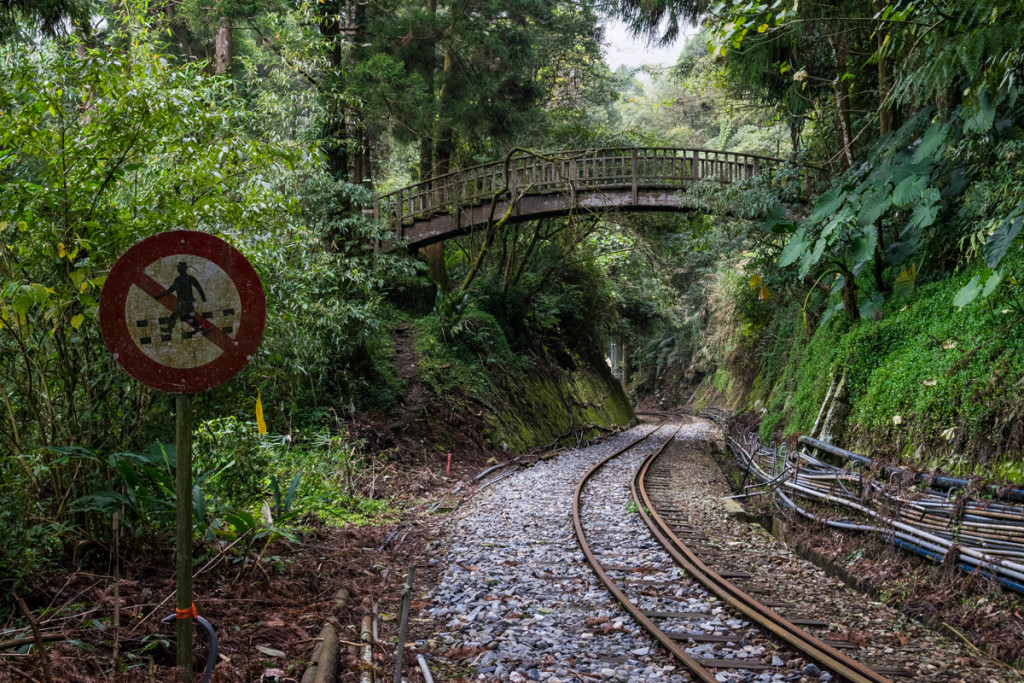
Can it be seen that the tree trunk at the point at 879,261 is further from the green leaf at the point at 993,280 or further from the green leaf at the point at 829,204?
the green leaf at the point at 993,280

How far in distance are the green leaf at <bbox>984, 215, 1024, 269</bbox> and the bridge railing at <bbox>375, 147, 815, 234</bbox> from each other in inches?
267

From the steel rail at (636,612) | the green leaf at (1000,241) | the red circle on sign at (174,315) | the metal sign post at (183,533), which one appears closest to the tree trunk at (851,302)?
the green leaf at (1000,241)

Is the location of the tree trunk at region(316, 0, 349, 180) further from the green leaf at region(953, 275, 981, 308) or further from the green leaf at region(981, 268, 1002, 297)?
the green leaf at region(981, 268, 1002, 297)

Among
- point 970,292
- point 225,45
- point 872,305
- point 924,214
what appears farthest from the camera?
point 225,45

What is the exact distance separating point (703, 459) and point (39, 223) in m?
14.2

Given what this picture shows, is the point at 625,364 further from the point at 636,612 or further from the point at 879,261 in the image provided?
the point at 636,612

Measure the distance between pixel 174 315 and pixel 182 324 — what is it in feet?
0.15

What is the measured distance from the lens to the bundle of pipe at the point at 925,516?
4.61 meters

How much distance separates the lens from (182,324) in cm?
254

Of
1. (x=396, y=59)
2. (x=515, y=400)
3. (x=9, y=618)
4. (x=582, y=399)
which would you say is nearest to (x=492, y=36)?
(x=396, y=59)

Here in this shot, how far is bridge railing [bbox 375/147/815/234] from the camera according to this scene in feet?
45.2

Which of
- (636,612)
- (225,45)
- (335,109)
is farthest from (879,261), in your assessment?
(225,45)

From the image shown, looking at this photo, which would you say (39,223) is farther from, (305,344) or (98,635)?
(305,344)

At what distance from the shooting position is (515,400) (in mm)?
16141
